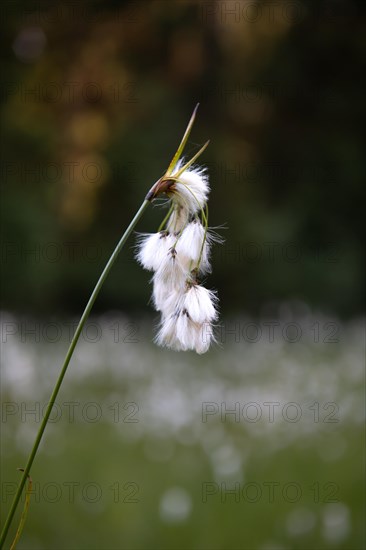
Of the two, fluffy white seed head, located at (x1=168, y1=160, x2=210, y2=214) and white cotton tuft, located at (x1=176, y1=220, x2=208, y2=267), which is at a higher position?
fluffy white seed head, located at (x1=168, y1=160, x2=210, y2=214)

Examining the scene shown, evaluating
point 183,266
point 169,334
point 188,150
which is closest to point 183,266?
point 183,266

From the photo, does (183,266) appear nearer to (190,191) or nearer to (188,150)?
(190,191)

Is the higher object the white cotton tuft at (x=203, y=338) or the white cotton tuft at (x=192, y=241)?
the white cotton tuft at (x=192, y=241)

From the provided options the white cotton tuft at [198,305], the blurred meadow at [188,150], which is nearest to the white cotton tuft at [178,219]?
the white cotton tuft at [198,305]

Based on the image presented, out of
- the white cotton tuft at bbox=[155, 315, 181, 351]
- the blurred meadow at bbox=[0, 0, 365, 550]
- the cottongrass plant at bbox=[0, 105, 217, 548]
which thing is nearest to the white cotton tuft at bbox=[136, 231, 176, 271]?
the cottongrass plant at bbox=[0, 105, 217, 548]

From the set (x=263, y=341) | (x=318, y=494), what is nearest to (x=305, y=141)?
(x=263, y=341)

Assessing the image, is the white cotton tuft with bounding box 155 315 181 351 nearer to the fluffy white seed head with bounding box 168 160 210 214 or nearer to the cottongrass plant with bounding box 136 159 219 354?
the cottongrass plant with bounding box 136 159 219 354

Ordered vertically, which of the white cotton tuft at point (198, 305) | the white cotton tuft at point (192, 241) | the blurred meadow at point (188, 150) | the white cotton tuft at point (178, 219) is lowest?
the white cotton tuft at point (198, 305)

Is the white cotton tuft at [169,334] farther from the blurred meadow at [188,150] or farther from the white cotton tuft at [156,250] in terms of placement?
the blurred meadow at [188,150]
